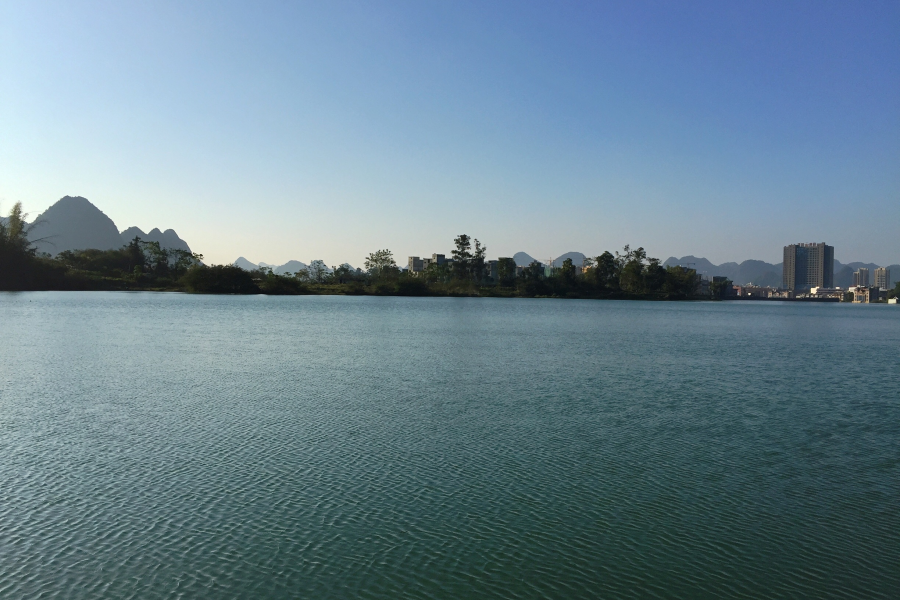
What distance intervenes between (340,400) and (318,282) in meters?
129

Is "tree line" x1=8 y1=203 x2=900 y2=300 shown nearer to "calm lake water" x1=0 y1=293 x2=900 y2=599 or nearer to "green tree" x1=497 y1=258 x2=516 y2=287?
"green tree" x1=497 y1=258 x2=516 y2=287

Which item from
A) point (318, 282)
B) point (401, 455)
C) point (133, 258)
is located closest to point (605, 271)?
point (318, 282)

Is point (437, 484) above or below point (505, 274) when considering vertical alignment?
below

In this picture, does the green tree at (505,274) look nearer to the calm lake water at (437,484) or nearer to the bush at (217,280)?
the bush at (217,280)

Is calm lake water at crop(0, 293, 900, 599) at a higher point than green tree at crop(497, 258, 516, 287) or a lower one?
lower

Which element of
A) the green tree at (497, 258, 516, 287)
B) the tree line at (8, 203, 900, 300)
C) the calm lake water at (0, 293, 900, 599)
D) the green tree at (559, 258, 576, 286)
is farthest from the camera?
the green tree at (497, 258, 516, 287)

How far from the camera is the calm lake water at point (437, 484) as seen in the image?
7.13m

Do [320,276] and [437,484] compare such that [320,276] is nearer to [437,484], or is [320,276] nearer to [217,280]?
[217,280]

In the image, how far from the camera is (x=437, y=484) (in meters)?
10.3

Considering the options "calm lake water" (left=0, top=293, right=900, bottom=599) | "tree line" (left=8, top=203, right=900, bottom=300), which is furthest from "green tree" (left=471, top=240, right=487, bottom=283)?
"calm lake water" (left=0, top=293, right=900, bottom=599)

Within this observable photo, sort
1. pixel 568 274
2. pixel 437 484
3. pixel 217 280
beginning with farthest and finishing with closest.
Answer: pixel 568 274 < pixel 217 280 < pixel 437 484

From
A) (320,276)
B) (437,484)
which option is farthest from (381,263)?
(437,484)

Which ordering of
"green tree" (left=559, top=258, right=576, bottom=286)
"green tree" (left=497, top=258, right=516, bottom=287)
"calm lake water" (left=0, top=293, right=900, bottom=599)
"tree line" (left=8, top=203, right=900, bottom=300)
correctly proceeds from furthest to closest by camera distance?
"green tree" (left=497, top=258, right=516, bottom=287) < "green tree" (left=559, top=258, right=576, bottom=286) < "tree line" (left=8, top=203, right=900, bottom=300) < "calm lake water" (left=0, top=293, right=900, bottom=599)

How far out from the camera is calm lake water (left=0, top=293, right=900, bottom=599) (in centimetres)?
713
